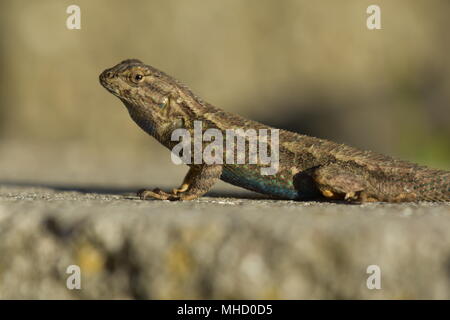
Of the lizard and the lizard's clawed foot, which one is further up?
the lizard

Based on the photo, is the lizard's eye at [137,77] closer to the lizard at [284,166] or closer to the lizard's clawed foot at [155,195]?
the lizard at [284,166]

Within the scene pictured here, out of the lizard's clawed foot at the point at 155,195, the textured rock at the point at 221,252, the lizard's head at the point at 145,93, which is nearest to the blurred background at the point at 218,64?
the lizard's head at the point at 145,93

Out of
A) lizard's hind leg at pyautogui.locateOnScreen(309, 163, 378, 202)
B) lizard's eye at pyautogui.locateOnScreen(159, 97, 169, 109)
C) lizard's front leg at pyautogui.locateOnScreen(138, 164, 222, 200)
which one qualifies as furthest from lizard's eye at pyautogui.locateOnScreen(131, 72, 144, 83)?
lizard's hind leg at pyautogui.locateOnScreen(309, 163, 378, 202)

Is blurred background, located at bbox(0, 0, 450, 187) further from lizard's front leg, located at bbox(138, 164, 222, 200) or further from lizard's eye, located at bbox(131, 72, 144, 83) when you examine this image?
lizard's front leg, located at bbox(138, 164, 222, 200)

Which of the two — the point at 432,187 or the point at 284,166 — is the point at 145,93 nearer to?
the point at 284,166

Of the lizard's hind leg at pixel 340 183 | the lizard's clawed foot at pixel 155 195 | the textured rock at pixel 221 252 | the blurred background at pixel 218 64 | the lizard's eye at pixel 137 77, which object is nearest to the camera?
the textured rock at pixel 221 252

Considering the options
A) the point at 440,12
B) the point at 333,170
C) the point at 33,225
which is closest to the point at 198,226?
the point at 33,225

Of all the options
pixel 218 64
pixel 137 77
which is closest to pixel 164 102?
pixel 137 77
